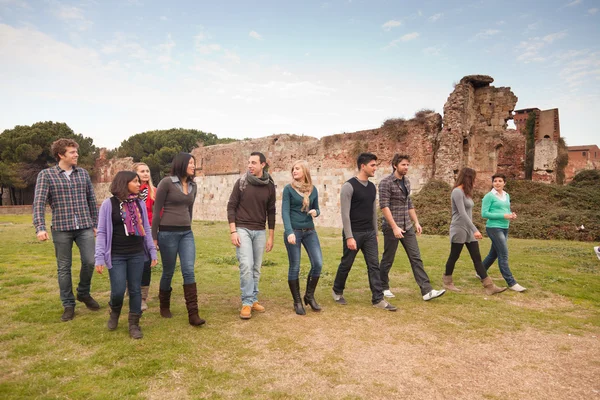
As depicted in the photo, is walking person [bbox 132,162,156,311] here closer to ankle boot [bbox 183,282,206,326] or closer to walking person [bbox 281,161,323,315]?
ankle boot [bbox 183,282,206,326]

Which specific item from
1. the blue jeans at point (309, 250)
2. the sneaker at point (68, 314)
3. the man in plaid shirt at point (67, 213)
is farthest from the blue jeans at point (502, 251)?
the sneaker at point (68, 314)

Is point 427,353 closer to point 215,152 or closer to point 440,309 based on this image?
point 440,309

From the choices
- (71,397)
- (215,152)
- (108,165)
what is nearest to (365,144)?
(215,152)

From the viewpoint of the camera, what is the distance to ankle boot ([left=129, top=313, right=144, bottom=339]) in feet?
13.8

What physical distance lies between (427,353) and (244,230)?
2636 millimetres

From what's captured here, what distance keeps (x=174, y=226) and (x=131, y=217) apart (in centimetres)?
58

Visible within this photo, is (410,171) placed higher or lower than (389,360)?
higher

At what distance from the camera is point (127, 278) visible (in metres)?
4.44

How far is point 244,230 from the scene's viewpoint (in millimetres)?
5090

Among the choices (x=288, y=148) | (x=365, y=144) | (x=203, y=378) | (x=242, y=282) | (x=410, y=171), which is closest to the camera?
(x=203, y=378)

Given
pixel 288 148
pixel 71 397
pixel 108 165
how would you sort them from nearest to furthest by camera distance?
pixel 71 397 → pixel 288 148 → pixel 108 165

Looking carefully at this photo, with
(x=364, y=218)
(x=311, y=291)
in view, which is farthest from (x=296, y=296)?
(x=364, y=218)

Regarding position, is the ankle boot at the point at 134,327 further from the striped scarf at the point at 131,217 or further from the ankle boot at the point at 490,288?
the ankle boot at the point at 490,288

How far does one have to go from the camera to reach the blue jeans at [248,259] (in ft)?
16.5
